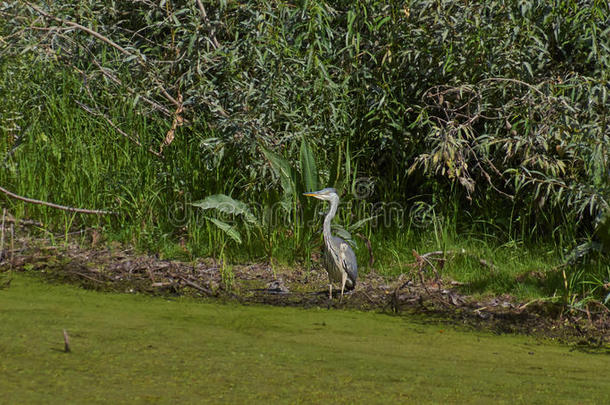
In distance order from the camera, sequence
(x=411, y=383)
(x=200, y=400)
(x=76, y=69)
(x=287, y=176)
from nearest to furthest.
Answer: (x=200, y=400), (x=411, y=383), (x=287, y=176), (x=76, y=69)

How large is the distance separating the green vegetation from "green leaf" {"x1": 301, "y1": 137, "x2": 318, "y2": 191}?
2 centimetres

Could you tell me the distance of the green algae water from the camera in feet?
8.11

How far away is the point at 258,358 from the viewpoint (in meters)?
2.87

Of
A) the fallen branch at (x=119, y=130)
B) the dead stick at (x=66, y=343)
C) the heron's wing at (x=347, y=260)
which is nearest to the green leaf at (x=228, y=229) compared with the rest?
the heron's wing at (x=347, y=260)

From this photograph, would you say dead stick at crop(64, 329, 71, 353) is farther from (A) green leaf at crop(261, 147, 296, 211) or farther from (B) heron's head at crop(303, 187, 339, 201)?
(A) green leaf at crop(261, 147, 296, 211)

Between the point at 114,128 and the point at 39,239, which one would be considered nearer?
the point at 39,239

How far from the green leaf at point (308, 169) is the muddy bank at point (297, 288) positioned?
50 centimetres

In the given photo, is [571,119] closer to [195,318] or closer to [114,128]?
[195,318]

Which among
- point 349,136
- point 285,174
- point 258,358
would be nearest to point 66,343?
point 258,358

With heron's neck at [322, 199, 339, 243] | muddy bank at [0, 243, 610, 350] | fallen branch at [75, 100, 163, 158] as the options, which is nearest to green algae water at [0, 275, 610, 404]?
muddy bank at [0, 243, 610, 350]

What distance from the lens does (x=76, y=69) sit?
5.45 metres

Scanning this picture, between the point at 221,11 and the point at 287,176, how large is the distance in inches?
48.0

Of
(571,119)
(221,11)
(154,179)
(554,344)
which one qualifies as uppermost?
(221,11)

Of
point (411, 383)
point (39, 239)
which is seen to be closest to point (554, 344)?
point (411, 383)
